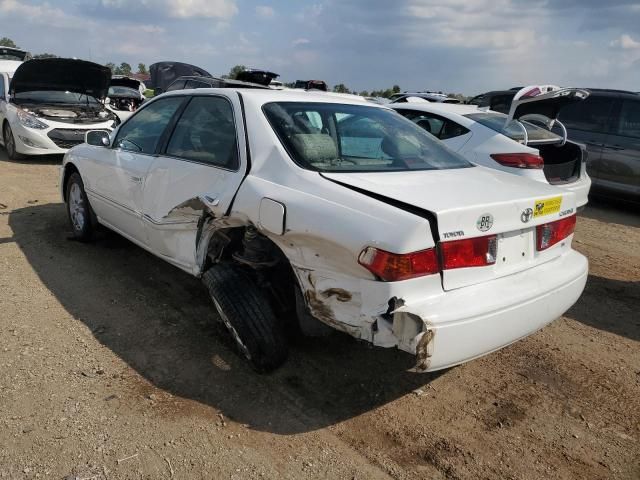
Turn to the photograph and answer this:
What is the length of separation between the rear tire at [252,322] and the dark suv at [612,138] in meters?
7.07

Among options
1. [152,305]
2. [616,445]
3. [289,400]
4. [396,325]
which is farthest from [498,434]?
[152,305]

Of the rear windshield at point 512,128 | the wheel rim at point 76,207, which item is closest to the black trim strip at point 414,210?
the wheel rim at point 76,207

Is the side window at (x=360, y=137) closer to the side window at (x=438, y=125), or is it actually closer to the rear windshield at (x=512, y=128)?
the side window at (x=438, y=125)

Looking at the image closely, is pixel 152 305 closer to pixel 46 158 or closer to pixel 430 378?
pixel 430 378

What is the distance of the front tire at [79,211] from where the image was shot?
17.0 ft

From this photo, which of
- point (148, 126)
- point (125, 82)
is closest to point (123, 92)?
point (125, 82)

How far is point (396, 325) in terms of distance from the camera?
2.41m

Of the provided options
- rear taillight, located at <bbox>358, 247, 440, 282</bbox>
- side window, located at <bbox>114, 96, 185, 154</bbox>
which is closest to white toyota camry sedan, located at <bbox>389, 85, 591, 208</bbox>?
side window, located at <bbox>114, 96, 185, 154</bbox>

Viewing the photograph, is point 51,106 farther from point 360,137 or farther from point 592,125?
point 592,125

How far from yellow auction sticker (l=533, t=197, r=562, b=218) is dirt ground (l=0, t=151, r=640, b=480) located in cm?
104

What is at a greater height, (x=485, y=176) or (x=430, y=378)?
(x=485, y=176)

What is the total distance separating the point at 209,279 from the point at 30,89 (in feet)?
28.9

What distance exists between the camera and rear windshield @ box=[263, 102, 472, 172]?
3.12 meters

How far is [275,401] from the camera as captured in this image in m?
2.97
